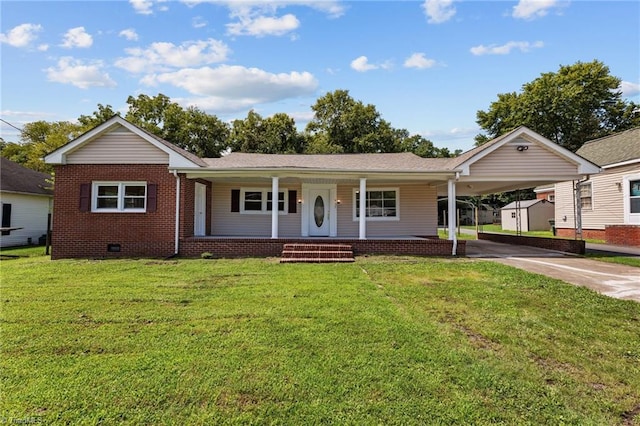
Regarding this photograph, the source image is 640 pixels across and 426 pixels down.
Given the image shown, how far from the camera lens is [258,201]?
560 inches

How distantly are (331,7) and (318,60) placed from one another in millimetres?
3208

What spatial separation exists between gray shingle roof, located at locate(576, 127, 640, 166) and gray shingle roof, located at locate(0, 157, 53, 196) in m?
28.5

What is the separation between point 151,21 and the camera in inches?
437

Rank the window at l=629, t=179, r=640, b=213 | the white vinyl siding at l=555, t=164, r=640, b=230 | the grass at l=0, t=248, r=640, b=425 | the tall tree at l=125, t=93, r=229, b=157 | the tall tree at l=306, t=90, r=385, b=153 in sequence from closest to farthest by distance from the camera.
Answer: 1. the grass at l=0, t=248, r=640, b=425
2. the window at l=629, t=179, r=640, b=213
3. the white vinyl siding at l=555, t=164, r=640, b=230
4. the tall tree at l=125, t=93, r=229, b=157
5. the tall tree at l=306, t=90, r=385, b=153

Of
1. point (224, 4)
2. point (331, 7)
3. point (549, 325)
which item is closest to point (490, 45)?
point (331, 7)

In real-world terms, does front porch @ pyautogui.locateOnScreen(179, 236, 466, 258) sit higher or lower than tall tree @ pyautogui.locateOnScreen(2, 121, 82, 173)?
lower

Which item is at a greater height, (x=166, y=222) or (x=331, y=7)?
(x=331, y=7)

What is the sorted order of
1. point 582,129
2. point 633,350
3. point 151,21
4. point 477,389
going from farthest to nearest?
point 582,129 < point 151,21 < point 633,350 < point 477,389

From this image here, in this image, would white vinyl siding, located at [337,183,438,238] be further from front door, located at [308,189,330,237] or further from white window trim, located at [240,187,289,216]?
white window trim, located at [240,187,289,216]

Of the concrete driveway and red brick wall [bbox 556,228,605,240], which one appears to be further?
red brick wall [bbox 556,228,605,240]

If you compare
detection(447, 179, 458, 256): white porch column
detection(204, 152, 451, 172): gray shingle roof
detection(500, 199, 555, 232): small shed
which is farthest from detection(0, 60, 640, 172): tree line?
detection(447, 179, 458, 256): white porch column

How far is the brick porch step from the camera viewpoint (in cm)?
1014

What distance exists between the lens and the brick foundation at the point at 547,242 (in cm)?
1205

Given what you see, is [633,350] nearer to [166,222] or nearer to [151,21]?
[166,222]
